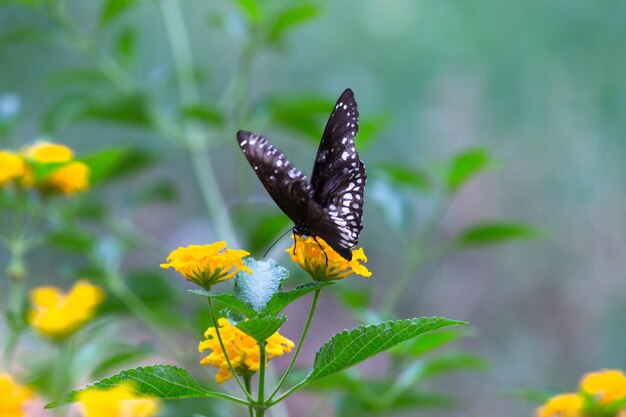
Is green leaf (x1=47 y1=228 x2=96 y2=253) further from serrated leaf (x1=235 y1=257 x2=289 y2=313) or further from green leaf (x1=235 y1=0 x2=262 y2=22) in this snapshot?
serrated leaf (x1=235 y1=257 x2=289 y2=313)

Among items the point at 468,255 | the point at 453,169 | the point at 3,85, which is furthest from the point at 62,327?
the point at 468,255

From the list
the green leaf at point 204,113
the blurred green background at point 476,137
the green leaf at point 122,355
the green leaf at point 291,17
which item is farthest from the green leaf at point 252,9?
the blurred green background at point 476,137

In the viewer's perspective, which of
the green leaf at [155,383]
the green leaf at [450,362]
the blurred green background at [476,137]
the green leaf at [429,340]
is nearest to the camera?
the green leaf at [155,383]

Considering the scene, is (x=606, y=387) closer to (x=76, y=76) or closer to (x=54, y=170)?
(x=54, y=170)

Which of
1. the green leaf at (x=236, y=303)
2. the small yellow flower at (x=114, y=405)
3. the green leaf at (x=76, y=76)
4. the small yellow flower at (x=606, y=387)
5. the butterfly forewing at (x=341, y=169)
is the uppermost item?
the green leaf at (x=76, y=76)

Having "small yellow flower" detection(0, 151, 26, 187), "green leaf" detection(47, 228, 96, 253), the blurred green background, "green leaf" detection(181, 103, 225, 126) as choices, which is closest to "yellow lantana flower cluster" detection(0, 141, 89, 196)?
"small yellow flower" detection(0, 151, 26, 187)

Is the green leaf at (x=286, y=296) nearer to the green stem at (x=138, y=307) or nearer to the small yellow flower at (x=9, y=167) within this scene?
the small yellow flower at (x=9, y=167)

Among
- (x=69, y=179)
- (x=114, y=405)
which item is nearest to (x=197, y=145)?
(x=69, y=179)
